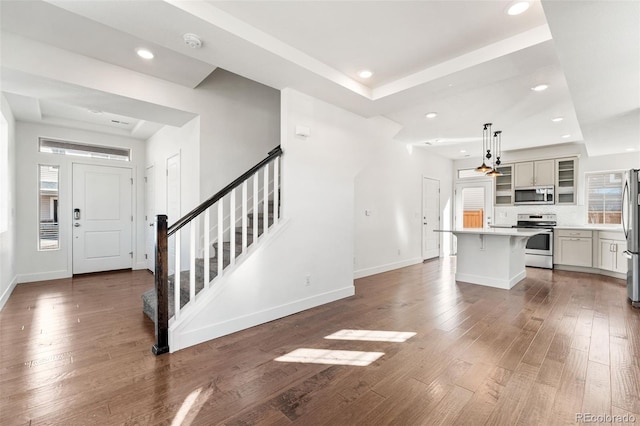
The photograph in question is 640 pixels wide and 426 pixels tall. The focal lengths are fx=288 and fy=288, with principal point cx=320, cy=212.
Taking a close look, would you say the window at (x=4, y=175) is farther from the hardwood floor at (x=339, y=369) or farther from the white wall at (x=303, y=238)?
the white wall at (x=303, y=238)

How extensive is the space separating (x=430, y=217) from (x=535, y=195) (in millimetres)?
2384

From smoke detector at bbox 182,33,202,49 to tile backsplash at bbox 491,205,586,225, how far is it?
24.5 feet

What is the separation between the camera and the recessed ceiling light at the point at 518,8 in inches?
83.5

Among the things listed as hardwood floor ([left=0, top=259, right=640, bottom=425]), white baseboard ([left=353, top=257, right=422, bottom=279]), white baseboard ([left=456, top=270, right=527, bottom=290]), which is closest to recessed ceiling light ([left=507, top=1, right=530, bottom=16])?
hardwood floor ([left=0, top=259, right=640, bottom=425])

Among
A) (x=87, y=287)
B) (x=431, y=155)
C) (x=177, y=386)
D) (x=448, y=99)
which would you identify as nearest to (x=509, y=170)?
(x=431, y=155)

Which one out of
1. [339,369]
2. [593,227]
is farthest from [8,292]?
[593,227]

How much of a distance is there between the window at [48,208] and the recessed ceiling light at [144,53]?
3.72m

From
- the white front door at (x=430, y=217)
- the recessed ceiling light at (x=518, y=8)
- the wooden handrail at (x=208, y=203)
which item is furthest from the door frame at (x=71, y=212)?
the recessed ceiling light at (x=518, y=8)

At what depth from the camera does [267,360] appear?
2340 mm

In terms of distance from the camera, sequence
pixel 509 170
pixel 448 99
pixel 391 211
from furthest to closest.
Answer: pixel 509 170
pixel 391 211
pixel 448 99

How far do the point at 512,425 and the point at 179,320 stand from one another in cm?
251

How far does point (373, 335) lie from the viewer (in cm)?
281

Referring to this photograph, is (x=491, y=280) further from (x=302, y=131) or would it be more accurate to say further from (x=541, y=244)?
(x=302, y=131)

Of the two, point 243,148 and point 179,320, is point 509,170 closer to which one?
point 243,148
